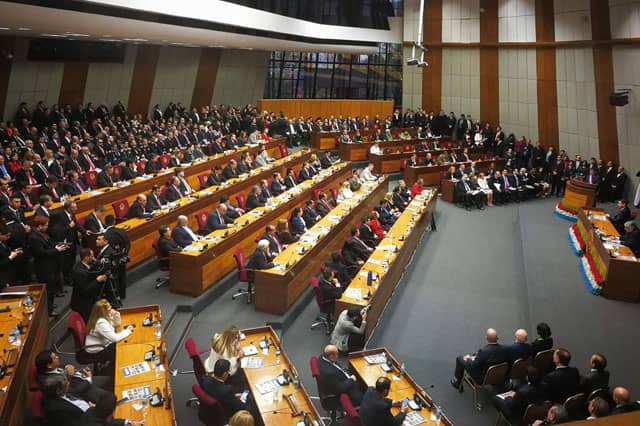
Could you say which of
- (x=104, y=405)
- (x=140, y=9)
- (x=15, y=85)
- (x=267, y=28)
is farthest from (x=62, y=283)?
(x=267, y=28)

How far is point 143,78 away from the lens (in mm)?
16469

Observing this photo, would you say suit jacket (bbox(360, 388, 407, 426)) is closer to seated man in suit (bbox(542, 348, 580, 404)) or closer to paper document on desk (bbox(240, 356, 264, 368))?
paper document on desk (bbox(240, 356, 264, 368))

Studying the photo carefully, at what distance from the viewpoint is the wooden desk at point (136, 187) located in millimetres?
8750

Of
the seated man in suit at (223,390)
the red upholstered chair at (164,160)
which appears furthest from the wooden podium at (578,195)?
the seated man in suit at (223,390)

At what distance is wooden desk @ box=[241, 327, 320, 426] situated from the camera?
15.5 feet

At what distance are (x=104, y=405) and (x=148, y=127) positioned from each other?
10350 mm

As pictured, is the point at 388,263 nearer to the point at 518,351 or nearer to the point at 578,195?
the point at 518,351

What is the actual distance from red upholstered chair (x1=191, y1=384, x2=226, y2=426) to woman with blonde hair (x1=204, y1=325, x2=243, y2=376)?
476 millimetres

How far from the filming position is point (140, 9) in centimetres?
949

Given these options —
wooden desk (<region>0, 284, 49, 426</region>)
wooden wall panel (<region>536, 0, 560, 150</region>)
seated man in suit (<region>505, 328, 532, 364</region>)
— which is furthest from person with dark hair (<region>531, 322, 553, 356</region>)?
wooden wall panel (<region>536, 0, 560, 150</region>)

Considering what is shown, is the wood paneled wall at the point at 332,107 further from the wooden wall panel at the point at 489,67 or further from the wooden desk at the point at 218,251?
the wooden desk at the point at 218,251

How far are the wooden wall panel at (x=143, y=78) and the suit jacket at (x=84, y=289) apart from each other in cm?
1140

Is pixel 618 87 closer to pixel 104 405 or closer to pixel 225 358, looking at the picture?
pixel 225 358

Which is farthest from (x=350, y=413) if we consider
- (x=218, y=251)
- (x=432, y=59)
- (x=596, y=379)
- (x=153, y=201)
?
(x=432, y=59)
